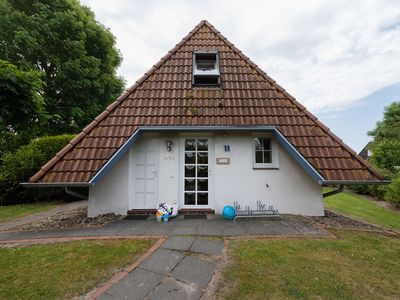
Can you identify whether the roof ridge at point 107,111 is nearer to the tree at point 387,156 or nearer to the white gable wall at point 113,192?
the white gable wall at point 113,192

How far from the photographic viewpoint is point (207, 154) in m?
5.81

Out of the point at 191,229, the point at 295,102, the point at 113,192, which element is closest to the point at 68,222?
the point at 113,192

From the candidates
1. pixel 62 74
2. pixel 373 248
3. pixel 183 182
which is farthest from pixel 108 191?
pixel 62 74

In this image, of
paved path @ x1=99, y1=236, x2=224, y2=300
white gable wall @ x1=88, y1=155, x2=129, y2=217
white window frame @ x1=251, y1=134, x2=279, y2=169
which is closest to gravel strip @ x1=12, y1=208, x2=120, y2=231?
white gable wall @ x1=88, y1=155, x2=129, y2=217

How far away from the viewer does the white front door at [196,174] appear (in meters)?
5.76

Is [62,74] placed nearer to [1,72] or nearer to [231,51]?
[1,72]

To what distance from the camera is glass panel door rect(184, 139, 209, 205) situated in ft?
18.9

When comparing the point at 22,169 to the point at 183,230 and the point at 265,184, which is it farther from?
the point at 265,184

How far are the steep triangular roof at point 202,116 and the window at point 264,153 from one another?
565mm

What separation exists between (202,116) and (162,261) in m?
3.90

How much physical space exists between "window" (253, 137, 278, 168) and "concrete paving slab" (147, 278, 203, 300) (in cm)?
392

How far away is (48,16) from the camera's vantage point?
415 inches

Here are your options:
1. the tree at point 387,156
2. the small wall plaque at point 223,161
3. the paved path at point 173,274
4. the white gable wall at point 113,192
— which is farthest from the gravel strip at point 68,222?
the tree at point 387,156

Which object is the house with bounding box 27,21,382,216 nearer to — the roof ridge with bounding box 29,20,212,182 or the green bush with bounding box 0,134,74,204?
the roof ridge with bounding box 29,20,212,182
